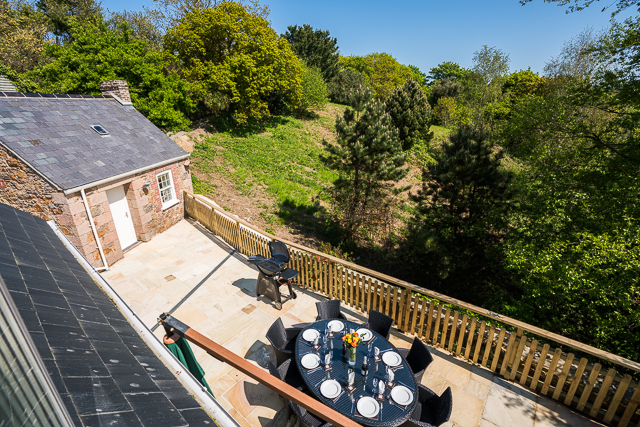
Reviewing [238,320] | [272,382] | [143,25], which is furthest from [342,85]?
[272,382]

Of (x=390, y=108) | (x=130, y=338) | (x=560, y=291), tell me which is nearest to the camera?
(x=130, y=338)

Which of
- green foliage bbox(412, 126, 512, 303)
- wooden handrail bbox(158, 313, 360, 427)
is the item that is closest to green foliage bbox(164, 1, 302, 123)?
green foliage bbox(412, 126, 512, 303)

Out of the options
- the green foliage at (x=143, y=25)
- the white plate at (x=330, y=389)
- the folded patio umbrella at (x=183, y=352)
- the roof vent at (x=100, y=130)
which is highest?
the green foliage at (x=143, y=25)

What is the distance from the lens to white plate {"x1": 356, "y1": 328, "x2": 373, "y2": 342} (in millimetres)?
4410

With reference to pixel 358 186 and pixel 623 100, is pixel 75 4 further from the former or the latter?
pixel 623 100

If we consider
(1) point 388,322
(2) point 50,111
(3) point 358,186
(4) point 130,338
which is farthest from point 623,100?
(2) point 50,111

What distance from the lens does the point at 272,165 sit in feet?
64.1

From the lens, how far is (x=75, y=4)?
28.6m

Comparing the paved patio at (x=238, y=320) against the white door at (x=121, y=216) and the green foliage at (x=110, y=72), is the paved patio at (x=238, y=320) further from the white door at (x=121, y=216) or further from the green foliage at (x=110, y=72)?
the green foliage at (x=110, y=72)

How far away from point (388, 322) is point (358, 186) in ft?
26.3

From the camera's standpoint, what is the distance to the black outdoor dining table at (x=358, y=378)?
3367 millimetres

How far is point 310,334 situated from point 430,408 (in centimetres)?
188

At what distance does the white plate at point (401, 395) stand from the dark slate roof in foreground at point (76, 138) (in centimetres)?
881

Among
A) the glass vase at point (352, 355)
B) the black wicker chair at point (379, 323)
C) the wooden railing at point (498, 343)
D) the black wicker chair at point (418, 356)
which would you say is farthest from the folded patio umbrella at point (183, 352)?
the wooden railing at point (498, 343)
